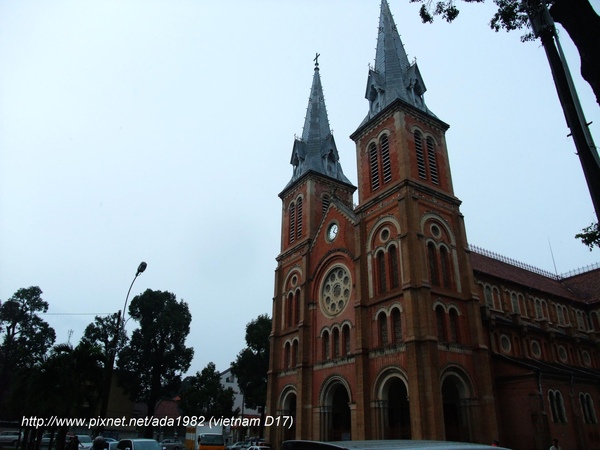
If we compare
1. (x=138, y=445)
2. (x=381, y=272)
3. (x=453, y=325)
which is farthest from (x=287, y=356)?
(x=138, y=445)

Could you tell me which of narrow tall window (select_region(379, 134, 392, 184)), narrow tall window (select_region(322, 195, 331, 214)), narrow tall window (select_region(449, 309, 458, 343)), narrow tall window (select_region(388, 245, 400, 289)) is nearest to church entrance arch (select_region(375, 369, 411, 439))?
narrow tall window (select_region(449, 309, 458, 343))

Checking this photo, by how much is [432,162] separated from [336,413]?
1975cm

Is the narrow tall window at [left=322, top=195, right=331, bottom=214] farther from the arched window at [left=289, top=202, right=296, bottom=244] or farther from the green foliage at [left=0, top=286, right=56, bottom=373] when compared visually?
the green foliage at [left=0, top=286, right=56, bottom=373]

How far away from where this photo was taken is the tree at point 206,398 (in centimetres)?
4656

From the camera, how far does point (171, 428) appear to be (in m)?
67.2

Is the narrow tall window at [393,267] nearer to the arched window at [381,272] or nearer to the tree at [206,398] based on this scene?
the arched window at [381,272]

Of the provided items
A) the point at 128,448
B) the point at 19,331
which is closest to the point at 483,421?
the point at 128,448

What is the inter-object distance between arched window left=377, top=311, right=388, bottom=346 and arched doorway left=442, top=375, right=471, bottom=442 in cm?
418

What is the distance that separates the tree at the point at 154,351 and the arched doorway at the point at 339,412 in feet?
69.7

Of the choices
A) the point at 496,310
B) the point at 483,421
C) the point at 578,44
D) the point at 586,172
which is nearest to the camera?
the point at 586,172

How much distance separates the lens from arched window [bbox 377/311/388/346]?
28.1 metres

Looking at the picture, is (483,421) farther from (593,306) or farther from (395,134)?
(593,306)

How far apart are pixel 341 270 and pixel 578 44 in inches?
1077

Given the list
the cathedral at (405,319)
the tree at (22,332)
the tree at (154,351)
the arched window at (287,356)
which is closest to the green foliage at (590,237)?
the cathedral at (405,319)
